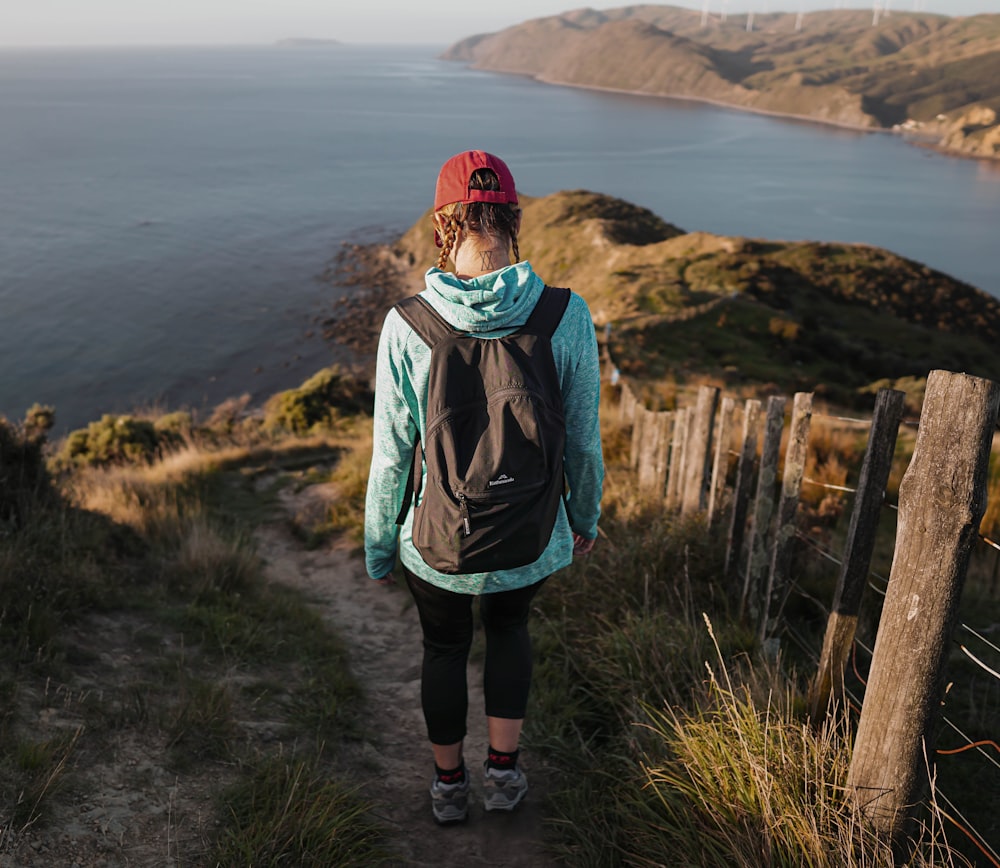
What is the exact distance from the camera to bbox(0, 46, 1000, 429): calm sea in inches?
1608

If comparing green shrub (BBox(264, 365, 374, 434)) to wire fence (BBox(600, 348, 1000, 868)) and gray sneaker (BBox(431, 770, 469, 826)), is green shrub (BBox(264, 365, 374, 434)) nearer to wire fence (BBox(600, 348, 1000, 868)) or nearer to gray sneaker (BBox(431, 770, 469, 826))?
wire fence (BBox(600, 348, 1000, 868))

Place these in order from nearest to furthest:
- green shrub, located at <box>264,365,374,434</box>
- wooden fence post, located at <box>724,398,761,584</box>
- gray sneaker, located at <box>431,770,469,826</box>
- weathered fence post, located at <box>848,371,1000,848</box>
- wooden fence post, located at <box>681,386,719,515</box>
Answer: weathered fence post, located at <box>848,371,1000,848</box> < gray sneaker, located at <box>431,770,469,826</box> < wooden fence post, located at <box>724,398,761,584</box> < wooden fence post, located at <box>681,386,719,515</box> < green shrub, located at <box>264,365,374,434</box>

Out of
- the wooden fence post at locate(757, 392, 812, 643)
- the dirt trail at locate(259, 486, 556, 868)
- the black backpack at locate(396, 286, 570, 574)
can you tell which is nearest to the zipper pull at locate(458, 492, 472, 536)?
the black backpack at locate(396, 286, 570, 574)

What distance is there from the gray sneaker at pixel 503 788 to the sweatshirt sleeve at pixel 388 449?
37.7 inches

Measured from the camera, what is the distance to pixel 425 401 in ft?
7.39

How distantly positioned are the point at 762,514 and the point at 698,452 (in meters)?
1.36

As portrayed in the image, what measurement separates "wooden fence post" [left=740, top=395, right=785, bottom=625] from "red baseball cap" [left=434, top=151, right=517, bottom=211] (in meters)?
2.13

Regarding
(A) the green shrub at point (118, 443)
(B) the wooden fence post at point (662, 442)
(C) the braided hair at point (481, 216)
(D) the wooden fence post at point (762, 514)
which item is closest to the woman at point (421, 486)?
(C) the braided hair at point (481, 216)

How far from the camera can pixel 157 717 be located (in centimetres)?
315

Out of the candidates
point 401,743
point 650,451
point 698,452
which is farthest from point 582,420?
point 650,451

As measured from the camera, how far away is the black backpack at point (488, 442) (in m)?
2.09

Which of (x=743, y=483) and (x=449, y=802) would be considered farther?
(x=743, y=483)

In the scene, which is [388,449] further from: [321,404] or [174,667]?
[321,404]

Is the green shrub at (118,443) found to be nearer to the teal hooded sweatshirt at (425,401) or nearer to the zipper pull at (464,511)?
the teal hooded sweatshirt at (425,401)
